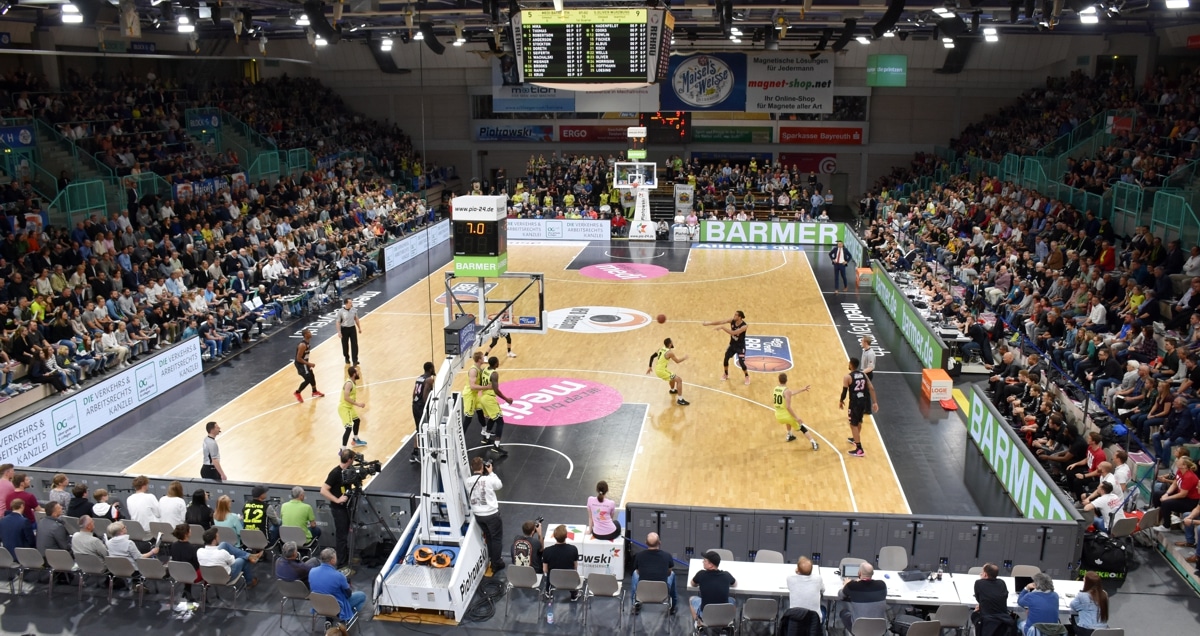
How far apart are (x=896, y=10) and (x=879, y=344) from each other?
7403 mm

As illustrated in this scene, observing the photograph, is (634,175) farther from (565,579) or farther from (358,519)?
(565,579)

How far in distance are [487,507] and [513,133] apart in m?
38.1

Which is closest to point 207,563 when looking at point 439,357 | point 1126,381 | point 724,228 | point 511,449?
point 511,449

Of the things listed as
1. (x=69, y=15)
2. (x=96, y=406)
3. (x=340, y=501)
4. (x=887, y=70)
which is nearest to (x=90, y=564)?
(x=340, y=501)

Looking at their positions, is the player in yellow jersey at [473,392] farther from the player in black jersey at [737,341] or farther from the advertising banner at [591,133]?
the advertising banner at [591,133]

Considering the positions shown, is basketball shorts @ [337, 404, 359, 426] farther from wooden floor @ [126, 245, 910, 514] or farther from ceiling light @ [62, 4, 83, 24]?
ceiling light @ [62, 4, 83, 24]

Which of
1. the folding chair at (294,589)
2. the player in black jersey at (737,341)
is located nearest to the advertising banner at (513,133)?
the player in black jersey at (737,341)

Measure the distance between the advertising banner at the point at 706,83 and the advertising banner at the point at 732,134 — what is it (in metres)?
2.49

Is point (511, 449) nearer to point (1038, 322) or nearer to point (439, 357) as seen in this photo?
point (439, 357)

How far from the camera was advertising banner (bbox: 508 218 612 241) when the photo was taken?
122 feet

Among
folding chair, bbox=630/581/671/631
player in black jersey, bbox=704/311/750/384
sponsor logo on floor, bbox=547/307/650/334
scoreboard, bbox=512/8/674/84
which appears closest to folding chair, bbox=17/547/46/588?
folding chair, bbox=630/581/671/631

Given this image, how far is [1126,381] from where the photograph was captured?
15820 mm

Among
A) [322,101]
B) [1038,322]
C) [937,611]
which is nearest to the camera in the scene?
[937,611]

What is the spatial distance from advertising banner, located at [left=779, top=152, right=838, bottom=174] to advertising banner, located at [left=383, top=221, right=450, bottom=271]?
18.4 metres
